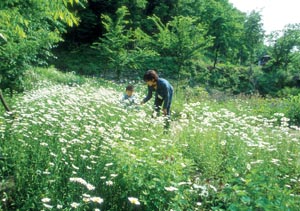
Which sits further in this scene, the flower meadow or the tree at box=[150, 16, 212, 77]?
the tree at box=[150, 16, 212, 77]

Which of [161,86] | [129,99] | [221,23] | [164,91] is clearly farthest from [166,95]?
[221,23]

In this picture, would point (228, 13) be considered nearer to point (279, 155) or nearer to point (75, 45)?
point (75, 45)

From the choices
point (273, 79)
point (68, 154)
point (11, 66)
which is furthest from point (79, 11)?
point (68, 154)

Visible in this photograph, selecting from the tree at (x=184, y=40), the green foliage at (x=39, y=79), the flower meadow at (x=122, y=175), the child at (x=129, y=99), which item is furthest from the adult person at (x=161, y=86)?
the tree at (x=184, y=40)

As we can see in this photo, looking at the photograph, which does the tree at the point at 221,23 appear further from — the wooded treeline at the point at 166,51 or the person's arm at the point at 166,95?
the person's arm at the point at 166,95

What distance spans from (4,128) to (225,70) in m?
26.5

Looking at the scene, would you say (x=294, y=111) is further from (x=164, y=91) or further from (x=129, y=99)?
(x=129, y=99)

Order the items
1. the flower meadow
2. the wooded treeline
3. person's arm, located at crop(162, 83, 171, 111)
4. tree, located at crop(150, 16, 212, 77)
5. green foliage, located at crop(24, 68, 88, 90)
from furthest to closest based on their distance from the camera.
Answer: the wooded treeline → tree, located at crop(150, 16, 212, 77) → green foliage, located at crop(24, 68, 88, 90) → person's arm, located at crop(162, 83, 171, 111) → the flower meadow

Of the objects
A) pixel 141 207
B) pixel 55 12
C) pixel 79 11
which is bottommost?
pixel 141 207

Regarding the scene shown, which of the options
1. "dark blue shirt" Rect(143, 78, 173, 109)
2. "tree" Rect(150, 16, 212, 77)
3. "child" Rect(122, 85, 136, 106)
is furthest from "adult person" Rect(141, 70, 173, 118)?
"tree" Rect(150, 16, 212, 77)

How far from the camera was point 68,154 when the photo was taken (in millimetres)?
4598

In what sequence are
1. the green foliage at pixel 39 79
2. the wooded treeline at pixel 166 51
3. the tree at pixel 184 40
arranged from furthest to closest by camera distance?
the wooded treeline at pixel 166 51 → the tree at pixel 184 40 → the green foliage at pixel 39 79

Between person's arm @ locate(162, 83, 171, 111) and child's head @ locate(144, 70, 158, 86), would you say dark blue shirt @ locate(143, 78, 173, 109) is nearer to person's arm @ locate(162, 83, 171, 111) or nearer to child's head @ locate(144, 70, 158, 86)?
person's arm @ locate(162, 83, 171, 111)

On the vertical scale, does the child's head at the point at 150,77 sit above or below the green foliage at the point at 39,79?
above
